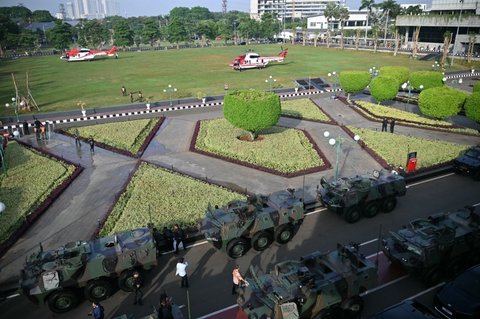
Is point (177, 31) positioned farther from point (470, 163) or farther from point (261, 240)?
point (261, 240)

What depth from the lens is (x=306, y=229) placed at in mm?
16547

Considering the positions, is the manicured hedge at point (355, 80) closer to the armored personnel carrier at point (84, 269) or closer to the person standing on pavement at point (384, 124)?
the person standing on pavement at point (384, 124)

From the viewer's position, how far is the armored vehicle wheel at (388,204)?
17.5 metres

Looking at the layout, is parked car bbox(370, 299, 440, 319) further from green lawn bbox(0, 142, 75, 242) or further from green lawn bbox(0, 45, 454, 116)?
green lawn bbox(0, 45, 454, 116)

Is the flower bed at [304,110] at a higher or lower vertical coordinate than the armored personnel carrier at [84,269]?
higher

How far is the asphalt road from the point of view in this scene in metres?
12.2

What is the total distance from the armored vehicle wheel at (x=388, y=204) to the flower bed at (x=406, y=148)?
5.54 metres

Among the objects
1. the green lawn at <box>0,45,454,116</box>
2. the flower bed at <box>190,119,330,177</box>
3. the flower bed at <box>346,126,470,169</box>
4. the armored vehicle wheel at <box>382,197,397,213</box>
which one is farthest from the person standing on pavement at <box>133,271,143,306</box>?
the green lawn at <box>0,45,454,116</box>

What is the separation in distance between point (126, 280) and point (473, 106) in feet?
86.1

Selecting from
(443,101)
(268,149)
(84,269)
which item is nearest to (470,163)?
(443,101)

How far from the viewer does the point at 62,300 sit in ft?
39.0

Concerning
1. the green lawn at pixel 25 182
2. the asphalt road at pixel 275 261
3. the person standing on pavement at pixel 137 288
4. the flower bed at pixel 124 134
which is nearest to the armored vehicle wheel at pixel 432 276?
the asphalt road at pixel 275 261

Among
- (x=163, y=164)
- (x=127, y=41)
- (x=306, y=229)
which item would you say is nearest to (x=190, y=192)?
(x=163, y=164)

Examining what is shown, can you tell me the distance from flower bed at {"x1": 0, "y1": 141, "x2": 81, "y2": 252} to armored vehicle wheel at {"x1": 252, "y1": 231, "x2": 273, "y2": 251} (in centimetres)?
1009
